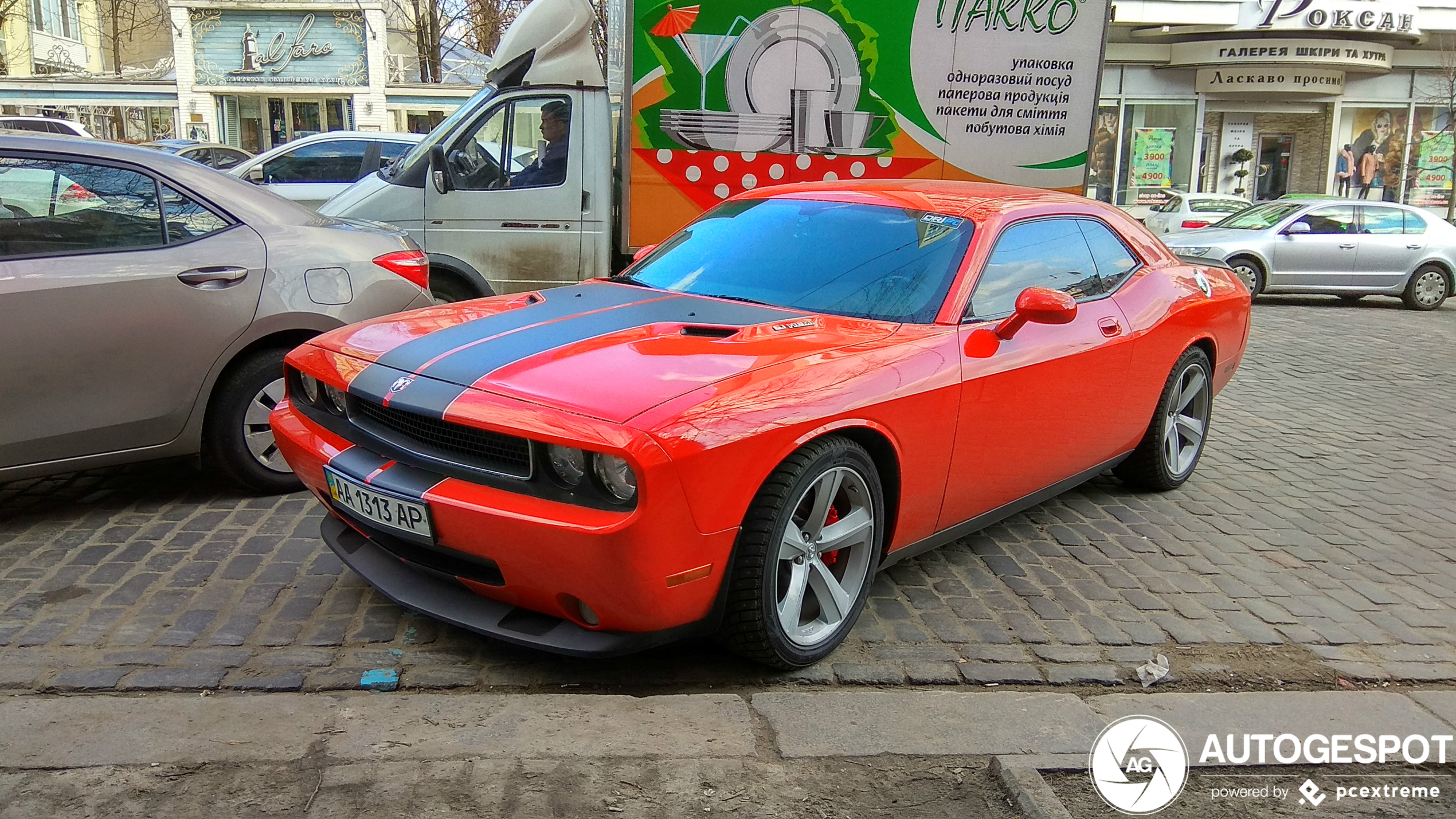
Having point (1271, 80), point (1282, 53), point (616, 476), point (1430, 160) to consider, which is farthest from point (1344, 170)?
point (616, 476)

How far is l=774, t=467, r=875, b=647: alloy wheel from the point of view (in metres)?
3.16

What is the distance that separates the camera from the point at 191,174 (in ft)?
15.0

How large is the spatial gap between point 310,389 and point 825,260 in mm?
1935

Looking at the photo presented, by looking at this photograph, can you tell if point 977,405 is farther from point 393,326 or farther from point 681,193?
point 681,193

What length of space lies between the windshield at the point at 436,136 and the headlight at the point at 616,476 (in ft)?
17.8

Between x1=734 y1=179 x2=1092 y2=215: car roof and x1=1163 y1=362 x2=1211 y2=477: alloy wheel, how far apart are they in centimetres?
114

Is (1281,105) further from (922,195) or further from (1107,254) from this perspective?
(922,195)

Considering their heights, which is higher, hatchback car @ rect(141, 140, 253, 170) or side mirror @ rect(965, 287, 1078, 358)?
hatchback car @ rect(141, 140, 253, 170)

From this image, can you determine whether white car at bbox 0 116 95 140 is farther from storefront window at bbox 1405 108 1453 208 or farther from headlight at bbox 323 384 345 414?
storefront window at bbox 1405 108 1453 208

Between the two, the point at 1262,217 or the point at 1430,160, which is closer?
the point at 1262,217

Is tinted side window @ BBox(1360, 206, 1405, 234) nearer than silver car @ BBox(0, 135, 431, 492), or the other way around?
silver car @ BBox(0, 135, 431, 492)

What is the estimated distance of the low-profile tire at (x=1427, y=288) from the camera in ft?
47.6

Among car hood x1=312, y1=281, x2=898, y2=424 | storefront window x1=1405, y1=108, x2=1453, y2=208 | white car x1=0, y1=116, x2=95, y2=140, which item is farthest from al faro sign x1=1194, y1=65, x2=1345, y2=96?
car hood x1=312, y1=281, x2=898, y2=424

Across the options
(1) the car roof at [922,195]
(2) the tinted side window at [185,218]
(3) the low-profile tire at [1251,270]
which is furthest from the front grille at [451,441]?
(3) the low-profile tire at [1251,270]
